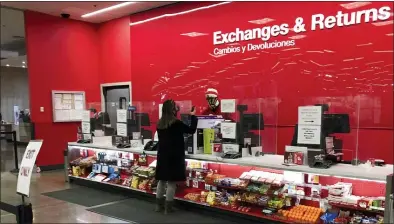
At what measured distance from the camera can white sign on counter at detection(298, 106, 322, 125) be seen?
337 centimetres

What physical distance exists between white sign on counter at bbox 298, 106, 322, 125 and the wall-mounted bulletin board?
19.8ft

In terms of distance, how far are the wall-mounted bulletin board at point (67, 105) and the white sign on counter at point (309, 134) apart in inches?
237

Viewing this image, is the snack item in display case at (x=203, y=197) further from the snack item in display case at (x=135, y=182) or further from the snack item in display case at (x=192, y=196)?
the snack item in display case at (x=135, y=182)

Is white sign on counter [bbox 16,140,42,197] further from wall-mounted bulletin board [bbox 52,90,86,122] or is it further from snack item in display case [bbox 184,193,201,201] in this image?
wall-mounted bulletin board [bbox 52,90,86,122]

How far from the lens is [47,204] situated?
5.12 metres

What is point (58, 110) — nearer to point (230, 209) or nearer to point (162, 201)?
point (162, 201)

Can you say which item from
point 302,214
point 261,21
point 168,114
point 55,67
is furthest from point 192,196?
point 55,67

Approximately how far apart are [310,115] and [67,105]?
22.0 ft

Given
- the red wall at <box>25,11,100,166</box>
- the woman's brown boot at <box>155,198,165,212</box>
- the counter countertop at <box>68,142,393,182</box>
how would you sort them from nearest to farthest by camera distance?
the counter countertop at <box>68,142,393,182</box> → the woman's brown boot at <box>155,198,165,212</box> → the red wall at <box>25,11,100,166</box>

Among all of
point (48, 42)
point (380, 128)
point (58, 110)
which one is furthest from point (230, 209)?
point (48, 42)

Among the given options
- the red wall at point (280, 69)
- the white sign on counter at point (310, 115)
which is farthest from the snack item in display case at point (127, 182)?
the white sign on counter at point (310, 115)

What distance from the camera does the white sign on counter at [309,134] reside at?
3.38 meters

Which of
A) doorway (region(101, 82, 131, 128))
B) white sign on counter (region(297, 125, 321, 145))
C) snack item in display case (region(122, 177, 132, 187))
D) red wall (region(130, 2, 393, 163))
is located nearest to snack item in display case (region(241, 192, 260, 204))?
red wall (region(130, 2, 393, 163))

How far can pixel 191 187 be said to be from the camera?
484 cm
